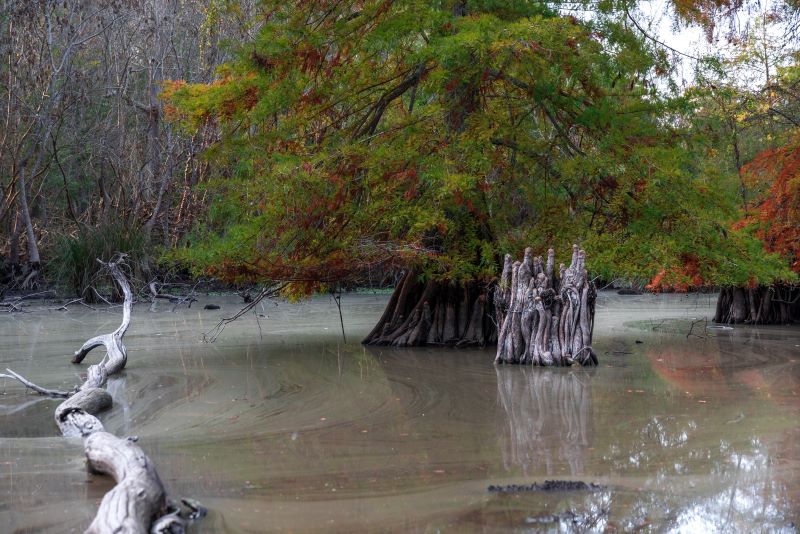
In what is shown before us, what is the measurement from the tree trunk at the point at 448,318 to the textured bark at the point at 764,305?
565 cm

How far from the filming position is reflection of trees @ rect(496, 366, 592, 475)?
4.90 meters

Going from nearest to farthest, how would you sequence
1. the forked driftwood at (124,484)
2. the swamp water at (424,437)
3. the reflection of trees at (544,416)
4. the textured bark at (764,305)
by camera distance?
the forked driftwood at (124,484) → the swamp water at (424,437) → the reflection of trees at (544,416) → the textured bark at (764,305)

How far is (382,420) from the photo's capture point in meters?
6.06

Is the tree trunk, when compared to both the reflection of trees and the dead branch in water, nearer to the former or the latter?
the dead branch in water

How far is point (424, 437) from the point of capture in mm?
5465

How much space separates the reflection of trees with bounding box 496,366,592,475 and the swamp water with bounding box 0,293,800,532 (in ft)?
0.08

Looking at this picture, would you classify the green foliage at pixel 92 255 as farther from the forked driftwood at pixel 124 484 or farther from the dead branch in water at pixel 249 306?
the forked driftwood at pixel 124 484

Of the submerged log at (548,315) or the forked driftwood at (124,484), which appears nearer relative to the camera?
the forked driftwood at (124,484)

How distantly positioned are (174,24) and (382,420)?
586 inches

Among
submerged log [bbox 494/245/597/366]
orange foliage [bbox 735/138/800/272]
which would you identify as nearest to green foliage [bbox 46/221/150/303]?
submerged log [bbox 494/245/597/366]

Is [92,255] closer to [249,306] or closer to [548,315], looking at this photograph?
[249,306]

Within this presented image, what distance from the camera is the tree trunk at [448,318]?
10.4m

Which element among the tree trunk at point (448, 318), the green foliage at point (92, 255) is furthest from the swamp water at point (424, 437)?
the green foliage at point (92, 255)

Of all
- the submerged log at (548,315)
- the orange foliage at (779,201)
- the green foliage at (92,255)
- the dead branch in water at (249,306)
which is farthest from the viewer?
the green foliage at (92,255)
